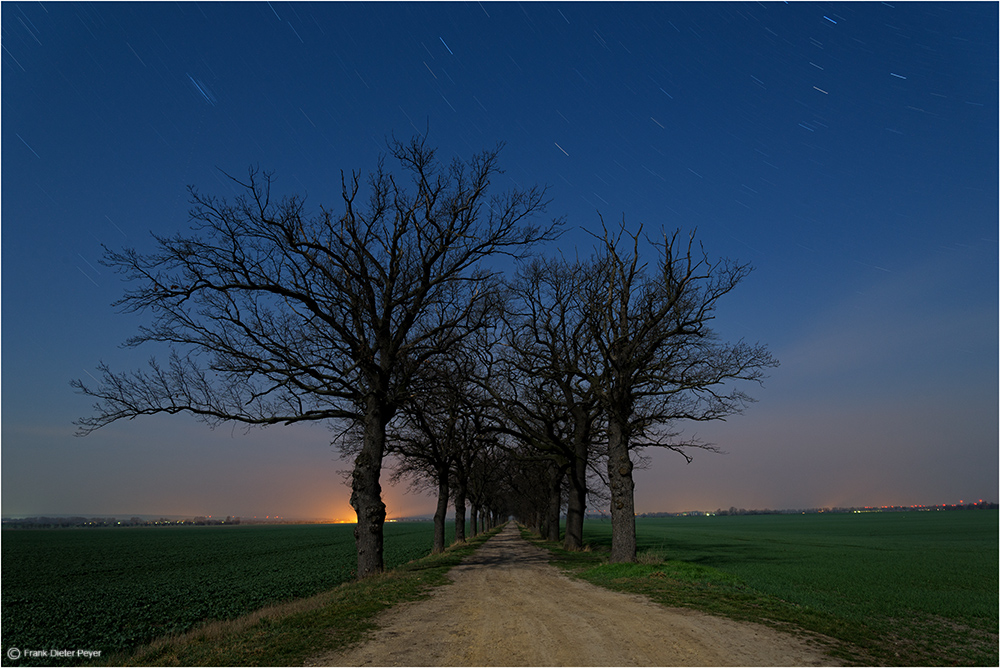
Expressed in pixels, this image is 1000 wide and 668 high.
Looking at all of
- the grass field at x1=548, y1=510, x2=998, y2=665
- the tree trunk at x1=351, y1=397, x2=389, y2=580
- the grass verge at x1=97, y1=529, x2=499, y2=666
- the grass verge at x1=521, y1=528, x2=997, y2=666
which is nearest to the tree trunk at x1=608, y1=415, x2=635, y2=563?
the grass field at x1=548, y1=510, x2=998, y2=665

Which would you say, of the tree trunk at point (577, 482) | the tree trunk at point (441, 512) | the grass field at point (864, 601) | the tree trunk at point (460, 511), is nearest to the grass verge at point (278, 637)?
the grass field at point (864, 601)

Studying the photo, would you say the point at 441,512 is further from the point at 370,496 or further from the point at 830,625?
the point at 830,625

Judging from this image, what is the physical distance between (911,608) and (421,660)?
36.4ft

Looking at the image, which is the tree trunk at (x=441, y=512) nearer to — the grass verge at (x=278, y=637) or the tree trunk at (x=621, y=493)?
the tree trunk at (x=621, y=493)

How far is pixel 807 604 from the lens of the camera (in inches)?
427

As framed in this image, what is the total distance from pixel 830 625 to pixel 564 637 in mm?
4529

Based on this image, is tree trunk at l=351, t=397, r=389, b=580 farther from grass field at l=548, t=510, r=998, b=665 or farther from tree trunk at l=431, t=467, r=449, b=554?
tree trunk at l=431, t=467, r=449, b=554

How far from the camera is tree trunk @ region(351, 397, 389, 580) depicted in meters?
17.1

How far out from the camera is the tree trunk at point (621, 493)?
18.9m

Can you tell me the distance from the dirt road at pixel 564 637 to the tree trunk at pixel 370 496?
606 cm

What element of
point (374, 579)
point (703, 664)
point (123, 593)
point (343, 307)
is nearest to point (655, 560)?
point (374, 579)

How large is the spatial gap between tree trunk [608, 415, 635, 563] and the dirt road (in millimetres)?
7391

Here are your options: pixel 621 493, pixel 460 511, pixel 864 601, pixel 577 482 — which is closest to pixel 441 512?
pixel 460 511

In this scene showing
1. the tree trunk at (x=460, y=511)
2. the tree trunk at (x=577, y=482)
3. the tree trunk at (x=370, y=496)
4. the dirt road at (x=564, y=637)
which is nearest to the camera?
the dirt road at (x=564, y=637)
